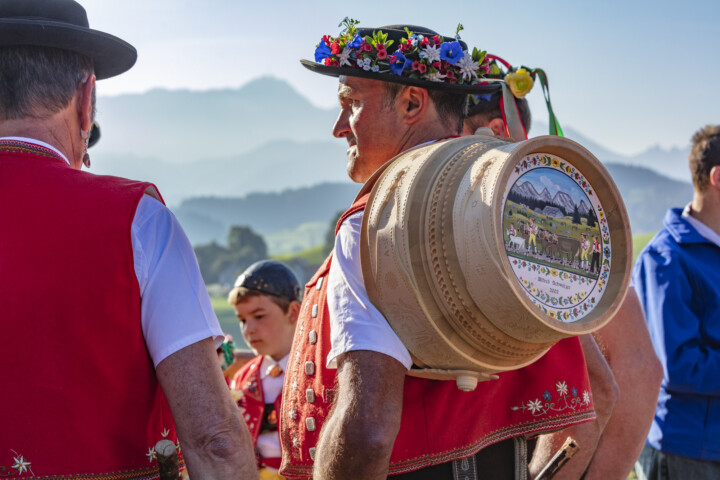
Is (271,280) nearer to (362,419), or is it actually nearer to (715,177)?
(715,177)

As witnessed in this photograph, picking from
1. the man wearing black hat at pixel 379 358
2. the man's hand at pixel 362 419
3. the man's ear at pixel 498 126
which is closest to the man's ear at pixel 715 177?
the man's ear at pixel 498 126

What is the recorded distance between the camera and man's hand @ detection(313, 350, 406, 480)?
6.18ft

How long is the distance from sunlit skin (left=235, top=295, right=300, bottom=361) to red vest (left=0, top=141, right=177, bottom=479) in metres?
2.82

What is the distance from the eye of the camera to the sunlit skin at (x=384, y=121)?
241 cm

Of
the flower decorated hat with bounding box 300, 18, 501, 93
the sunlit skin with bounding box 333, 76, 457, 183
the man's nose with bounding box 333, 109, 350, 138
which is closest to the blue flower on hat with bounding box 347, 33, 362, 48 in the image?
the flower decorated hat with bounding box 300, 18, 501, 93

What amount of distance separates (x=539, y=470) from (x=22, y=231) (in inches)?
67.1

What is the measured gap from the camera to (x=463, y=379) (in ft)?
6.56

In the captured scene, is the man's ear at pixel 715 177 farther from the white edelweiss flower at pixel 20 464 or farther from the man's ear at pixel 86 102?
the white edelweiss flower at pixel 20 464

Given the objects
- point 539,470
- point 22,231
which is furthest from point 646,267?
point 22,231

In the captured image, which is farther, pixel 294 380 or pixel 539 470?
pixel 539 470

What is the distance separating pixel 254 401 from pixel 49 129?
2810mm

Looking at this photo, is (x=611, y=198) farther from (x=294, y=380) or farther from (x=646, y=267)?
(x=646, y=267)

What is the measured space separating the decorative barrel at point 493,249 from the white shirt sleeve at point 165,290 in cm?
44

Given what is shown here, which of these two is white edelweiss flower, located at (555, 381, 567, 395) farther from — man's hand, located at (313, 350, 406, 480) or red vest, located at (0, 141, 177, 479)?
red vest, located at (0, 141, 177, 479)
